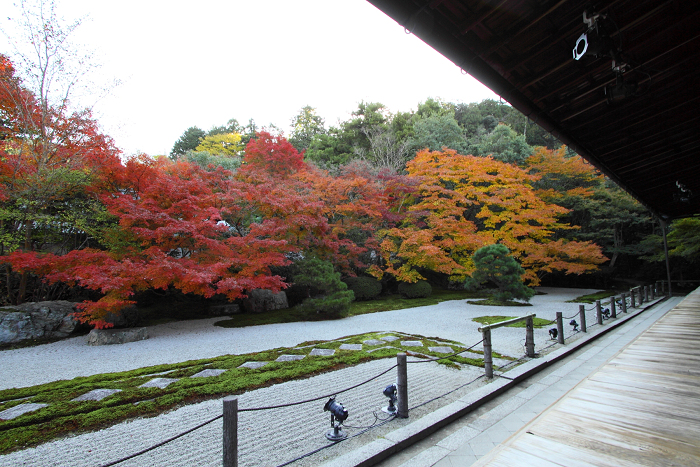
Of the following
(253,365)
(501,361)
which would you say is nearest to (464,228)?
(501,361)

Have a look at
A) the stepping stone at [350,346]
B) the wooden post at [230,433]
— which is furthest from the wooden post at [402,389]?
the stepping stone at [350,346]

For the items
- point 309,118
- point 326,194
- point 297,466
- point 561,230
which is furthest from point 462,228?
point 309,118

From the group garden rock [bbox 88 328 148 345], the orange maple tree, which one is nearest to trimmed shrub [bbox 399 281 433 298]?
the orange maple tree

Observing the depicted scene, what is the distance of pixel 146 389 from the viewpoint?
3.85 meters

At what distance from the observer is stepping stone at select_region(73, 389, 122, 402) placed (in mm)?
3590

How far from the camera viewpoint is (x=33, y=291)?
818 cm

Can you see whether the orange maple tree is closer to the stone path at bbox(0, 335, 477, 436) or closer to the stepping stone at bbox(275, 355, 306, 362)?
the stone path at bbox(0, 335, 477, 436)

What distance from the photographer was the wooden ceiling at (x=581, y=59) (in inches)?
88.7

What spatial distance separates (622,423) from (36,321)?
32.1 ft

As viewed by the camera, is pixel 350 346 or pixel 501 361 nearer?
pixel 501 361

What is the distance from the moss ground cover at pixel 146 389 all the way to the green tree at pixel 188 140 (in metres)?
23.1

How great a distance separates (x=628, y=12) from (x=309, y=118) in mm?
24140

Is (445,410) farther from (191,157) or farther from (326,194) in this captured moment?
(191,157)

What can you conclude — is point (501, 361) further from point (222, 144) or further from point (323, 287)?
point (222, 144)
